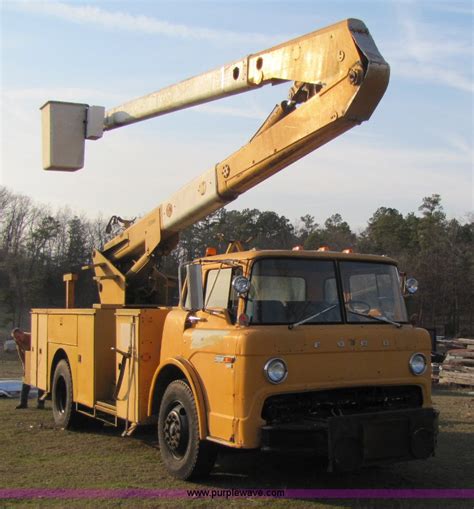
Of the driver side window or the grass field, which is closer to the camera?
the grass field

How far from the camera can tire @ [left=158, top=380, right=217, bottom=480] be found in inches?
253

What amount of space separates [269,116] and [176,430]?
3501mm

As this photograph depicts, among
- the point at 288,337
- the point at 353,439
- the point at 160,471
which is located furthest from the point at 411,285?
the point at 160,471

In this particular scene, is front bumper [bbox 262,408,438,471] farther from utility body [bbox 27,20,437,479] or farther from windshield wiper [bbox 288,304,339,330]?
windshield wiper [bbox 288,304,339,330]

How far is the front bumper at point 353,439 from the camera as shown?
5.68 metres

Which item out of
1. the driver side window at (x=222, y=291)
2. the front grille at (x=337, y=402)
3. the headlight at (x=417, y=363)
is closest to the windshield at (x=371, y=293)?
the headlight at (x=417, y=363)

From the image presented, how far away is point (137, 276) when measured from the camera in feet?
33.0

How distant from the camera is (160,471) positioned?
7.12 metres

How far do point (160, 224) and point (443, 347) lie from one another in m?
19.1

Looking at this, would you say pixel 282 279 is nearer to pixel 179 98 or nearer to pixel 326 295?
pixel 326 295

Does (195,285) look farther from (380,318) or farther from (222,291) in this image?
(380,318)

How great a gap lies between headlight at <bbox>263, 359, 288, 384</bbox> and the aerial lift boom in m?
2.23

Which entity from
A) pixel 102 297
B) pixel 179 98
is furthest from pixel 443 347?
pixel 179 98

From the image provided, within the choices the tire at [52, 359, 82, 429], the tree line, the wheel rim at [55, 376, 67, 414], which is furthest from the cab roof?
the tree line
